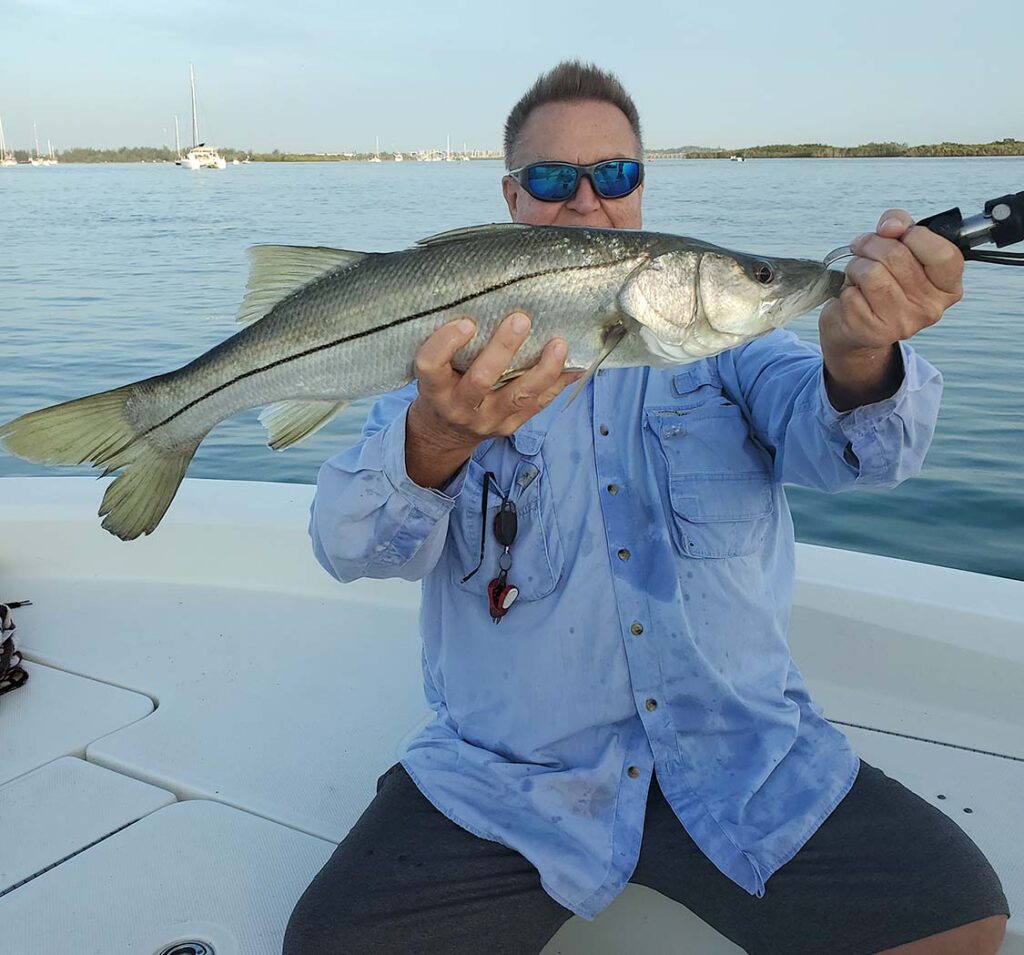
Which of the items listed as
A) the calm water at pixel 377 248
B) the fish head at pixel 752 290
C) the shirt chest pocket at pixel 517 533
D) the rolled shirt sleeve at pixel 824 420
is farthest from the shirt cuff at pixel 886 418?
the calm water at pixel 377 248

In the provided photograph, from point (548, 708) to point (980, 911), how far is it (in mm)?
989

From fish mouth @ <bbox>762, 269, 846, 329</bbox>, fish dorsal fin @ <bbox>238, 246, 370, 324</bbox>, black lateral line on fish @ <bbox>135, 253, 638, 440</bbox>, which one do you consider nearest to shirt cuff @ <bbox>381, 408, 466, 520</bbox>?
black lateral line on fish @ <bbox>135, 253, 638, 440</bbox>

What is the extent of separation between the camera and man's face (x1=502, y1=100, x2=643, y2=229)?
8.65 feet

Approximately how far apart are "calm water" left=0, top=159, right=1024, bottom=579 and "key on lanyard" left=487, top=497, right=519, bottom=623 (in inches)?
188

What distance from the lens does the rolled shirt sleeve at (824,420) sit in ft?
6.82

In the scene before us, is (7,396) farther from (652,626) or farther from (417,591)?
(652,626)

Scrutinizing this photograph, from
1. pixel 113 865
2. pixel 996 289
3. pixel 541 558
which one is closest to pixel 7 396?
pixel 113 865

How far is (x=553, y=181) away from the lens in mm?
2609

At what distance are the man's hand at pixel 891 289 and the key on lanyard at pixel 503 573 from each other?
82 cm

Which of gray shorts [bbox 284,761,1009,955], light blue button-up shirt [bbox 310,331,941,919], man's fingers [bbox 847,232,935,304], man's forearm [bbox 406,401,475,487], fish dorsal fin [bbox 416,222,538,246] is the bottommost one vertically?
gray shorts [bbox 284,761,1009,955]

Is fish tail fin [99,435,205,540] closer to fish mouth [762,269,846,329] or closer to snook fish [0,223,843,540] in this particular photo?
snook fish [0,223,843,540]

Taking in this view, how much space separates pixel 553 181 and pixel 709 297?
0.76 m

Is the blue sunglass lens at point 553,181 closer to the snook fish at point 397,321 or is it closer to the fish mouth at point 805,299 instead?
the snook fish at point 397,321

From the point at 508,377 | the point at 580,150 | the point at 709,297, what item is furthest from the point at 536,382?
the point at 580,150
